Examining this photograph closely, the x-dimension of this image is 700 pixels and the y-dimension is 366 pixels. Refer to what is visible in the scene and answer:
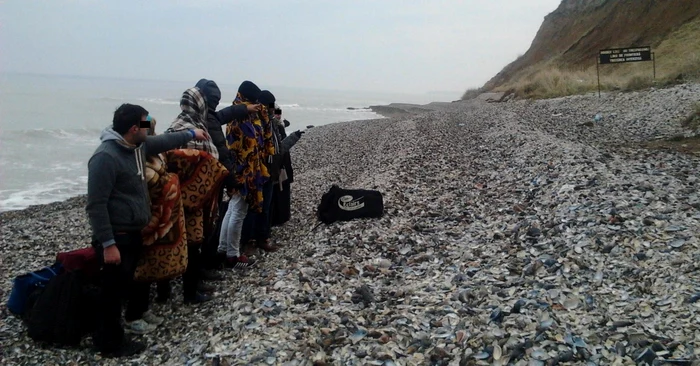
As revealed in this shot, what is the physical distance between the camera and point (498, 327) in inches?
143

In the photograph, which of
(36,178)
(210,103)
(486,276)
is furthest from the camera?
(36,178)

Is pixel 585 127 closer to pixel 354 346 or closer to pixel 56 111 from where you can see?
pixel 354 346

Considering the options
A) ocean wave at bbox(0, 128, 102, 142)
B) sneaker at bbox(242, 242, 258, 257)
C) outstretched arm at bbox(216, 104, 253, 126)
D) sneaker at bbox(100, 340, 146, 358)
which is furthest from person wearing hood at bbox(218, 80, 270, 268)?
ocean wave at bbox(0, 128, 102, 142)

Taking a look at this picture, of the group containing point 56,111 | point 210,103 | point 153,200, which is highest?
point 56,111

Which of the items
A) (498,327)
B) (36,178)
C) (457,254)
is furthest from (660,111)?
(36,178)

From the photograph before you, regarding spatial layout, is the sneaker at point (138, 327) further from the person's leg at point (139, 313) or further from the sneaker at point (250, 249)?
the sneaker at point (250, 249)

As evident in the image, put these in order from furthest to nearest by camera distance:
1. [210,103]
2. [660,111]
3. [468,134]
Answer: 1. [468,134]
2. [660,111]
3. [210,103]

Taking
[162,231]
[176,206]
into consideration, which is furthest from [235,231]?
[162,231]

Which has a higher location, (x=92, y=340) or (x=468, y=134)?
(x=468, y=134)

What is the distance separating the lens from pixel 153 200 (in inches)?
161

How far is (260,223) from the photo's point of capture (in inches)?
244

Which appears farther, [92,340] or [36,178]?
[36,178]

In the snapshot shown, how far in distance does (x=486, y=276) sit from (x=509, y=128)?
10983mm

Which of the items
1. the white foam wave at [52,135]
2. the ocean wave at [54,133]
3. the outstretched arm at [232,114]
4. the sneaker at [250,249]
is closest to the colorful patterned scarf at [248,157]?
the outstretched arm at [232,114]
